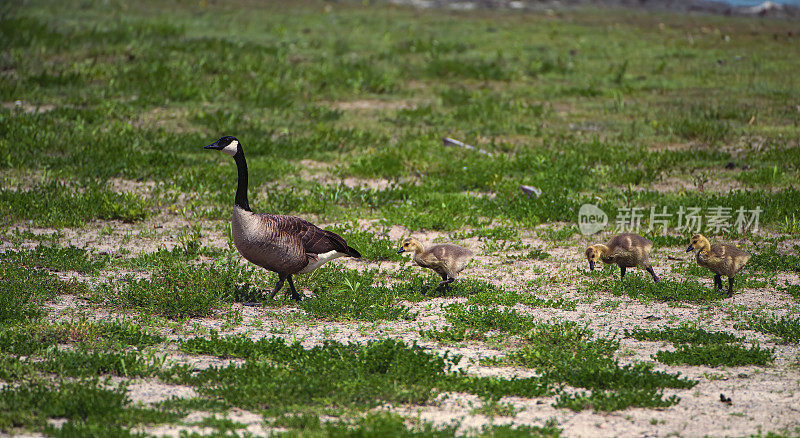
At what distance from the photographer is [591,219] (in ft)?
43.3

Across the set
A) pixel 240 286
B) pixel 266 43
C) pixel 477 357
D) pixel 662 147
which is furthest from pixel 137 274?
pixel 266 43

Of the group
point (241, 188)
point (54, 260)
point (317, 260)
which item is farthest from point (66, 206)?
point (317, 260)

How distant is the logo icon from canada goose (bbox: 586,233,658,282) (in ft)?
6.98

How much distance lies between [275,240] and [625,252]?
4.54 meters

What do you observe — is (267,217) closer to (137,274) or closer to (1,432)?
(137,274)

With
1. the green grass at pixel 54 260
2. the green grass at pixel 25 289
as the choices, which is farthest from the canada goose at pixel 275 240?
the green grass at pixel 54 260

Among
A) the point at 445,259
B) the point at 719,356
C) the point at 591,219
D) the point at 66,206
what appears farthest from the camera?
the point at 591,219

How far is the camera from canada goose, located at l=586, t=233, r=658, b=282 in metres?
10.2

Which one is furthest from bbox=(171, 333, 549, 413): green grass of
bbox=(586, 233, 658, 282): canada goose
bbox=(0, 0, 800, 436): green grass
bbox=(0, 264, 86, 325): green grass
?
bbox=(586, 233, 658, 282): canada goose

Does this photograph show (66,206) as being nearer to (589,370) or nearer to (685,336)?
(589,370)

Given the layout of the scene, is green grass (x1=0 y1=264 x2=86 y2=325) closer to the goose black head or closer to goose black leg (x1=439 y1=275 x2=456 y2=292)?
the goose black head

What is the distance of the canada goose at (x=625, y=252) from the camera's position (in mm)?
10243

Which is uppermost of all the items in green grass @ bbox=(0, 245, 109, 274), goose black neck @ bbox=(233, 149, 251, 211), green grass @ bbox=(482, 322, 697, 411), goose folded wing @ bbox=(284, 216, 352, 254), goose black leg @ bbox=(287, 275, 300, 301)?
goose black neck @ bbox=(233, 149, 251, 211)

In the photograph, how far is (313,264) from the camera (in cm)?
968
